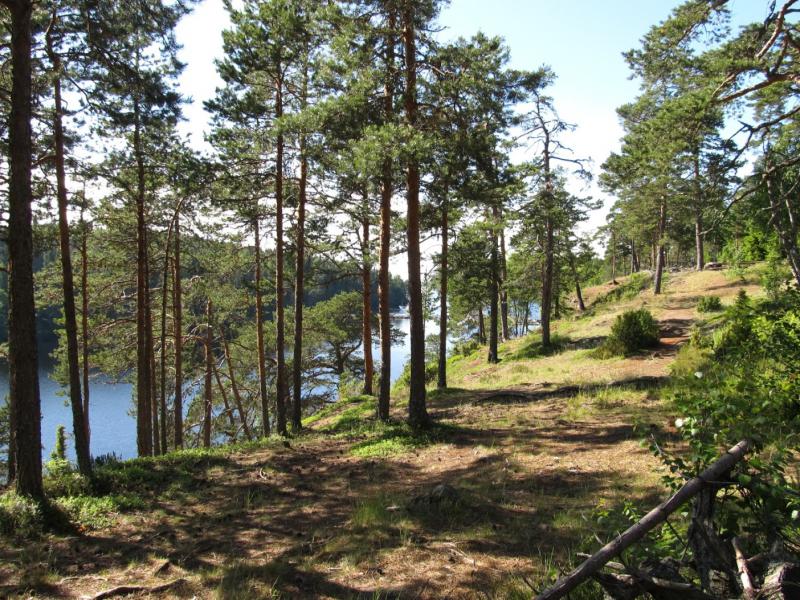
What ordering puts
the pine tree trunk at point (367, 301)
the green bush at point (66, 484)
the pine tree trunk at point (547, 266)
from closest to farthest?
the green bush at point (66, 484), the pine tree trunk at point (367, 301), the pine tree trunk at point (547, 266)

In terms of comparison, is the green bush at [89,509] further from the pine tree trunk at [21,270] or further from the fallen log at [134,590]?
the fallen log at [134,590]

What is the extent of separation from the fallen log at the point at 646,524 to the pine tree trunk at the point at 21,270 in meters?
7.35

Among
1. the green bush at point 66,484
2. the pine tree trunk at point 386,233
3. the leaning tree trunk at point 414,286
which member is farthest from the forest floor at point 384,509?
the pine tree trunk at point 386,233

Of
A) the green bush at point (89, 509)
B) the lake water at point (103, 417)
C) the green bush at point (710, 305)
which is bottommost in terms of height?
the lake water at point (103, 417)

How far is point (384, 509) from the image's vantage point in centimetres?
613

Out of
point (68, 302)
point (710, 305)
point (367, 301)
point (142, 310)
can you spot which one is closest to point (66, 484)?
point (68, 302)

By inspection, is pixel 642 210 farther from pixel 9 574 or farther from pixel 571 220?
pixel 9 574

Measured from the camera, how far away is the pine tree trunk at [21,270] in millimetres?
6625

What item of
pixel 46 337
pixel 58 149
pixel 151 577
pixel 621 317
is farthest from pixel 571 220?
pixel 46 337

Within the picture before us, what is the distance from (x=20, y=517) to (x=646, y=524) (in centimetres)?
773

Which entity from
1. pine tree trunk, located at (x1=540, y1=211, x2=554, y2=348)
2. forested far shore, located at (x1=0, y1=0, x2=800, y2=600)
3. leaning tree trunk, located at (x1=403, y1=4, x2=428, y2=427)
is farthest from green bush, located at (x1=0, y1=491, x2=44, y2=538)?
pine tree trunk, located at (x1=540, y1=211, x2=554, y2=348)

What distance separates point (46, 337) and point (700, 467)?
8918cm

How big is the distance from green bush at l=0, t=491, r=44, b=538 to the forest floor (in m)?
0.35

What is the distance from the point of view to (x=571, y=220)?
69.2 ft
